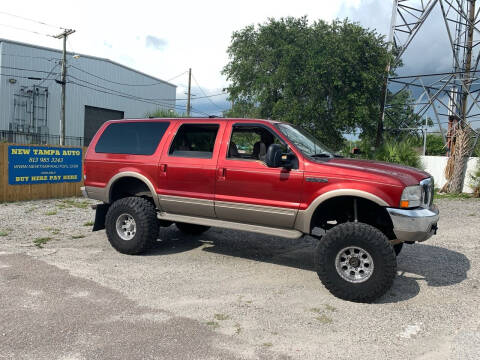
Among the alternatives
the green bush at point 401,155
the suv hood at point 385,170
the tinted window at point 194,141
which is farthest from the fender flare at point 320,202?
the green bush at point 401,155

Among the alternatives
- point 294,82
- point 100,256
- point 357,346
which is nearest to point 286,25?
point 294,82

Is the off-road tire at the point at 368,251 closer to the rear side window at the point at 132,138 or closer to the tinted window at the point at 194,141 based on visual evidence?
the tinted window at the point at 194,141

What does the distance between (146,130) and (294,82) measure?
16.8 metres

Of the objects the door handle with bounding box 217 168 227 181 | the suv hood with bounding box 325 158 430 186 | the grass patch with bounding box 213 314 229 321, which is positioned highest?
the suv hood with bounding box 325 158 430 186

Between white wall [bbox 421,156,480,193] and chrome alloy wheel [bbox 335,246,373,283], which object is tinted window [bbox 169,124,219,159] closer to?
chrome alloy wheel [bbox 335,246,373,283]

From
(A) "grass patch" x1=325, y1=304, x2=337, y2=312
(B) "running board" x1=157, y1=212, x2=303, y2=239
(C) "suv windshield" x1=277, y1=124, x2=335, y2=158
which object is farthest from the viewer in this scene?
(C) "suv windshield" x1=277, y1=124, x2=335, y2=158

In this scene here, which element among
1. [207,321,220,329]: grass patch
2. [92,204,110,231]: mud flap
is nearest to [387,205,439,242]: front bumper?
[207,321,220,329]: grass patch

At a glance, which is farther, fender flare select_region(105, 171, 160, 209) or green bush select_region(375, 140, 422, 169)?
green bush select_region(375, 140, 422, 169)

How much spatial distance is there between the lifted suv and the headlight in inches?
0.4

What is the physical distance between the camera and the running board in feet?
16.7

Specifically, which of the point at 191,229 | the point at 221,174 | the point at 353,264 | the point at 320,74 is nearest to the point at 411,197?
the point at 353,264

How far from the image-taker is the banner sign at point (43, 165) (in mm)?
11875

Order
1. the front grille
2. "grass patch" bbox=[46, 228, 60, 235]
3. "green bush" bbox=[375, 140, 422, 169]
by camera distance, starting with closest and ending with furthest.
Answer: the front grille → "grass patch" bbox=[46, 228, 60, 235] → "green bush" bbox=[375, 140, 422, 169]

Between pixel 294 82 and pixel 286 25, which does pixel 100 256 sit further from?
pixel 286 25
